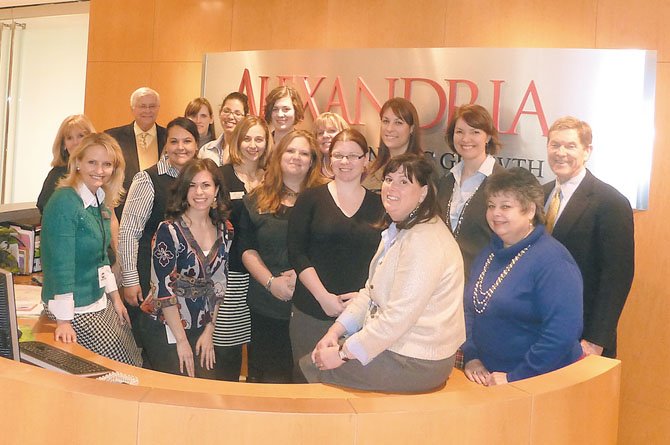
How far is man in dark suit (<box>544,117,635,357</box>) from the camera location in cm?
362

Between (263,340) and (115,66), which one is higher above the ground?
(115,66)

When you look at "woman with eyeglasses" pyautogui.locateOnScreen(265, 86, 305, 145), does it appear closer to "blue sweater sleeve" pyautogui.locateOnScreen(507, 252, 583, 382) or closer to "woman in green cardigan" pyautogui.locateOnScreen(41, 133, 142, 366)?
"woman in green cardigan" pyautogui.locateOnScreen(41, 133, 142, 366)

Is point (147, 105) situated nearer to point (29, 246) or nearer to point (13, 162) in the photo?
point (29, 246)

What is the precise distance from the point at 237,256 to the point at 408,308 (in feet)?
5.12

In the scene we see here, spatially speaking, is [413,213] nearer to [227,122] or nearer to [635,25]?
[227,122]

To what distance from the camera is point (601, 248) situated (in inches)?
144

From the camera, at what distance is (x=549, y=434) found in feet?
8.21

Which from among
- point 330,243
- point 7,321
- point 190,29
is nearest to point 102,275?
point 7,321

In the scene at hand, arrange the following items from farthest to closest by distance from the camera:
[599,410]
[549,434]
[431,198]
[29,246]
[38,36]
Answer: [38,36]
[29,246]
[431,198]
[599,410]
[549,434]

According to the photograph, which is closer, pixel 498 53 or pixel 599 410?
pixel 599 410

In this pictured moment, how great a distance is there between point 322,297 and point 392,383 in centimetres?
85

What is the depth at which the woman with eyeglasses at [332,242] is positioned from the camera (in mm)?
3586

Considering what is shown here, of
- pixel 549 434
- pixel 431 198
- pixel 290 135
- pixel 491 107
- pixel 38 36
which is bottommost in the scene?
pixel 549 434

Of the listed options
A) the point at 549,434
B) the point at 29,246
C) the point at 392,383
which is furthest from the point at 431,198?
the point at 29,246
